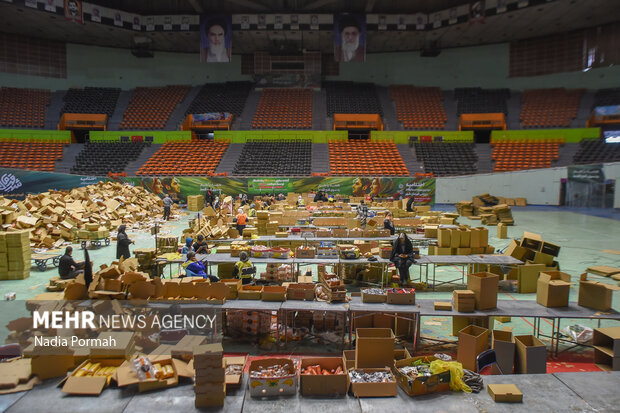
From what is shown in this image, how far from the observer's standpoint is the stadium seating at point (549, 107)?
94.8ft

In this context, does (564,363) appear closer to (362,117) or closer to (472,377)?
(472,377)

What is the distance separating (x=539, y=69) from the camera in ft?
104

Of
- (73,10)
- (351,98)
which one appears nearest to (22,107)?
(73,10)

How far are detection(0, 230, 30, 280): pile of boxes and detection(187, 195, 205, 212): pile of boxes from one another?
42.9 ft

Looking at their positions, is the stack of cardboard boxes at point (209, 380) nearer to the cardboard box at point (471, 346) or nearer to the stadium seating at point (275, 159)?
the cardboard box at point (471, 346)

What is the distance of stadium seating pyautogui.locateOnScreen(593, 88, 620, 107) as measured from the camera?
2811 centimetres

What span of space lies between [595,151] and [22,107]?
42.9 metres

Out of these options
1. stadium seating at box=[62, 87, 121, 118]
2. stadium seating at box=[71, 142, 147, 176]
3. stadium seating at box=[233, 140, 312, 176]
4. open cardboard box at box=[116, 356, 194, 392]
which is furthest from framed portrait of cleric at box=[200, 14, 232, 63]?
open cardboard box at box=[116, 356, 194, 392]

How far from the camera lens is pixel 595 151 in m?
25.1

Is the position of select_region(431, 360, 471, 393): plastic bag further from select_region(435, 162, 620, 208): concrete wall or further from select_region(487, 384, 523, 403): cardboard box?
select_region(435, 162, 620, 208): concrete wall

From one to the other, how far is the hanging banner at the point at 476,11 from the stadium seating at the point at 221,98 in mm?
19080

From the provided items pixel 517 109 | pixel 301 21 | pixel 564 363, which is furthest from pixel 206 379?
pixel 517 109

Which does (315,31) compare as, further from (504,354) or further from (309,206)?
(504,354)

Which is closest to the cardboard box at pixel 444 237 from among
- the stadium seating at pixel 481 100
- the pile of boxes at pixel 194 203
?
the pile of boxes at pixel 194 203
